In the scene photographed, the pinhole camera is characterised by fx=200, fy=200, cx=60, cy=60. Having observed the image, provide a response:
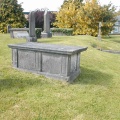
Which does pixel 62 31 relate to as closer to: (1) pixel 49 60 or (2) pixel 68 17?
(2) pixel 68 17

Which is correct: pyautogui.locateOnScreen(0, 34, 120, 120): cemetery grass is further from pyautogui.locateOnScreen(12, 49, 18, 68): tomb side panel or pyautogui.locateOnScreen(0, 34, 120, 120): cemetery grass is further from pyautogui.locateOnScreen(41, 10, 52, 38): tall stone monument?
pyautogui.locateOnScreen(41, 10, 52, 38): tall stone monument

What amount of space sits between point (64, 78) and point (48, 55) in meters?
0.81

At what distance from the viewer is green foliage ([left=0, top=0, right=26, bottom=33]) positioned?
Result: 2591 cm

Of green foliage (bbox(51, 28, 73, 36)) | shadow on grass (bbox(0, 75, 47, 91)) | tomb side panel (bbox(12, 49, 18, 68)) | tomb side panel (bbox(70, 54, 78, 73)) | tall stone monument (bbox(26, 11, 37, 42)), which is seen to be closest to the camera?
shadow on grass (bbox(0, 75, 47, 91))

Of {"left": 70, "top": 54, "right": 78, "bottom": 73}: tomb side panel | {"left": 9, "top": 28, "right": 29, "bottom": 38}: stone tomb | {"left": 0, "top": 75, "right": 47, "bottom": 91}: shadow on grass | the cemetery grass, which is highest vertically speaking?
{"left": 9, "top": 28, "right": 29, "bottom": 38}: stone tomb

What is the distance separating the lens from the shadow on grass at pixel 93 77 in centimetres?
603

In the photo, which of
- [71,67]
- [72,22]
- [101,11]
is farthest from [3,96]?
[72,22]

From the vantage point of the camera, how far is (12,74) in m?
6.09

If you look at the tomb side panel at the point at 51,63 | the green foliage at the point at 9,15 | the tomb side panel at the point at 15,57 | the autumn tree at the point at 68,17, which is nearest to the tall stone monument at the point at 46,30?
the autumn tree at the point at 68,17

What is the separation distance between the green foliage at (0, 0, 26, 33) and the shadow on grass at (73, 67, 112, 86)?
20.4 meters

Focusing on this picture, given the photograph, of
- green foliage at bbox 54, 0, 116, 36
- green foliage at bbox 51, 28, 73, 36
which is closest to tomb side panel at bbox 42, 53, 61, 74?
green foliage at bbox 51, 28, 73, 36

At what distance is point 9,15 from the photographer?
2611 centimetres

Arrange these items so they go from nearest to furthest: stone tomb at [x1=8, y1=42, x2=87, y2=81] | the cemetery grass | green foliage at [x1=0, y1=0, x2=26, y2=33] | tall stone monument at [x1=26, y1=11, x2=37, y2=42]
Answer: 1. the cemetery grass
2. stone tomb at [x1=8, y1=42, x2=87, y2=81]
3. tall stone monument at [x1=26, y1=11, x2=37, y2=42]
4. green foliage at [x1=0, y1=0, x2=26, y2=33]

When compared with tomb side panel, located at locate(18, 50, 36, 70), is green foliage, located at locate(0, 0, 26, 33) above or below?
above
